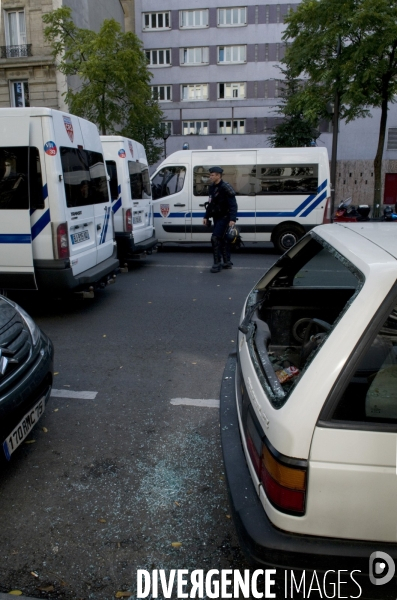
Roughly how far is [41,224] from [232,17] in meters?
37.8

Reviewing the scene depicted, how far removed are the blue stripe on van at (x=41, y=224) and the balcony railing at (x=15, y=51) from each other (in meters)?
21.5

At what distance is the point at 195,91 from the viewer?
129ft

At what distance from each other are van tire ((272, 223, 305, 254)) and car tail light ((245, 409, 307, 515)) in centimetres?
1087

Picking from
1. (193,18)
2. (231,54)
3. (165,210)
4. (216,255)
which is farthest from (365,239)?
(193,18)

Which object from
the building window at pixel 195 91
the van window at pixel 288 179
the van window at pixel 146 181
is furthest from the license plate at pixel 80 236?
the building window at pixel 195 91

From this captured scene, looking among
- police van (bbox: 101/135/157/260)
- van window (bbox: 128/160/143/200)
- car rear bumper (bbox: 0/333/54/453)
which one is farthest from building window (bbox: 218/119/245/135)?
car rear bumper (bbox: 0/333/54/453)

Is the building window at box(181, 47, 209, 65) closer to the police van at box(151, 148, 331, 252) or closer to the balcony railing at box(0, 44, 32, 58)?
the balcony railing at box(0, 44, 32, 58)

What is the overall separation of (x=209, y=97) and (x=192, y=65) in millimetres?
2750

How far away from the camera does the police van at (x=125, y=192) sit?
991cm

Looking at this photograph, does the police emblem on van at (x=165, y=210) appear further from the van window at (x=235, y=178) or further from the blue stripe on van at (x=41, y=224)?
the blue stripe on van at (x=41, y=224)

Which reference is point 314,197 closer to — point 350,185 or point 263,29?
point 350,185

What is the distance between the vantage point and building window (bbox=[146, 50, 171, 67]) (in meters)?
39.2

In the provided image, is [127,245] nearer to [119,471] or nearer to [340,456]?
[119,471]

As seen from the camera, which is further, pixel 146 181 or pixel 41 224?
pixel 146 181
